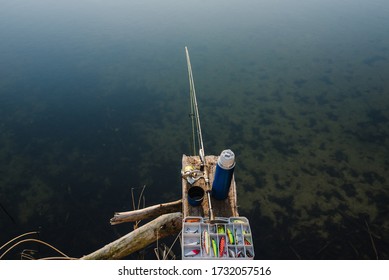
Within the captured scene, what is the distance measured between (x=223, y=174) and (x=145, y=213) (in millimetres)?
1381

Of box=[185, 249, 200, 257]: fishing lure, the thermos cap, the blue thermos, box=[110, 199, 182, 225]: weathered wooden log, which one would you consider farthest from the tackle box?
box=[110, 199, 182, 225]: weathered wooden log

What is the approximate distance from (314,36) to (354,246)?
8934 mm

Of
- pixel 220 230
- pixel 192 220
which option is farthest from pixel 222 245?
pixel 192 220

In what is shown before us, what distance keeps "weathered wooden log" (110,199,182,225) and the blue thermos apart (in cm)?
79

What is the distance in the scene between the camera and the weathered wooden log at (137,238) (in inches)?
118

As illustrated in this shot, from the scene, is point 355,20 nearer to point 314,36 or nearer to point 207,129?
point 314,36

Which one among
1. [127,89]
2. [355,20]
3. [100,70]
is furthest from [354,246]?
[355,20]

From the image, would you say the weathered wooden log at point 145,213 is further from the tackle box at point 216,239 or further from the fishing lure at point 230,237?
the fishing lure at point 230,237

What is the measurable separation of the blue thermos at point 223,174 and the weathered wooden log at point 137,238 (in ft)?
1.94

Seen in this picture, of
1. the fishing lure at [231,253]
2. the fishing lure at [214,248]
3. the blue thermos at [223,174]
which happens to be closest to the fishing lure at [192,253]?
the fishing lure at [214,248]

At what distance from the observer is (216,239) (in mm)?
2492

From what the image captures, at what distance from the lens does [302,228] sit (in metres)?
5.24

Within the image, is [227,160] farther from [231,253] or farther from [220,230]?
[231,253]
